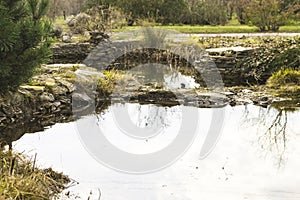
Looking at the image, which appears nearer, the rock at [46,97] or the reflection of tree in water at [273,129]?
the reflection of tree in water at [273,129]

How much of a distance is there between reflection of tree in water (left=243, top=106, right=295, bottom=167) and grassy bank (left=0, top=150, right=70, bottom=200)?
2714mm

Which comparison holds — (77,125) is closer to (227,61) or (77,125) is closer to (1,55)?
(1,55)

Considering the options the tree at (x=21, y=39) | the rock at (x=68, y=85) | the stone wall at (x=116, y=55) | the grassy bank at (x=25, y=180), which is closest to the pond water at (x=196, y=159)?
the grassy bank at (x=25, y=180)

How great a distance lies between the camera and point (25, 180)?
4.73 meters

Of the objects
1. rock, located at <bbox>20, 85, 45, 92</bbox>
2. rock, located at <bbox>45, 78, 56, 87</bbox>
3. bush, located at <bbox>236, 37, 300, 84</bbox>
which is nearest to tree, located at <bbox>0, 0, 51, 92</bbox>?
rock, located at <bbox>20, 85, 45, 92</bbox>

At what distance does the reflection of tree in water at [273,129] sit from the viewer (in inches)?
255

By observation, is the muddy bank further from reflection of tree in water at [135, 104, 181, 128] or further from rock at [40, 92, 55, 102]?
reflection of tree in water at [135, 104, 181, 128]

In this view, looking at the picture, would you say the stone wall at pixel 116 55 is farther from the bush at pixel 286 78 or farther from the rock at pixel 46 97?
the rock at pixel 46 97

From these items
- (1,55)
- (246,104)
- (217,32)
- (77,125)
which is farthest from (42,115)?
(217,32)

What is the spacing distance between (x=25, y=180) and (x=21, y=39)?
1.75 meters

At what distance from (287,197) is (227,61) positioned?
8.70 metres

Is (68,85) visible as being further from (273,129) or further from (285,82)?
(285,82)

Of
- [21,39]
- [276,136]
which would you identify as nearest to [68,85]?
[21,39]

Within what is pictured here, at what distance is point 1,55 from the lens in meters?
5.79
